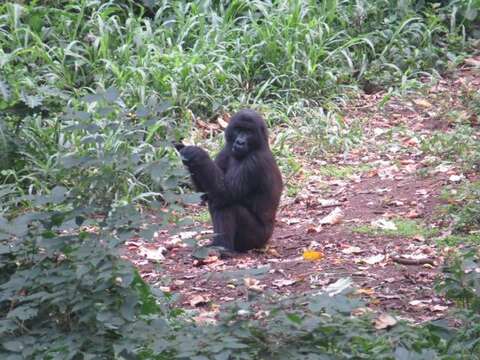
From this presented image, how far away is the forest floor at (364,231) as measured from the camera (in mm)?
6363

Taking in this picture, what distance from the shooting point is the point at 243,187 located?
776 centimetres

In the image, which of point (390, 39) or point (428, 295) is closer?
point (428, 295)

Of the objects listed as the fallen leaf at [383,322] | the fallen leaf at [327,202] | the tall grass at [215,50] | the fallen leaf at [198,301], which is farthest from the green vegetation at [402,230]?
the fallen leaf at [383,322]

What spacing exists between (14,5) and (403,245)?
18.4ft

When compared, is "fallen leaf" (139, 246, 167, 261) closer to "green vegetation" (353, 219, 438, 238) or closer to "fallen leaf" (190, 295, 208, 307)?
"fallen leaf" (190, 295, 208, 307)

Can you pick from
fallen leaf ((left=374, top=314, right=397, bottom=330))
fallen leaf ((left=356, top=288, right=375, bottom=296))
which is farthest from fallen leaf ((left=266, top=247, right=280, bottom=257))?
fallen leaf ((left=374, top=314, right=397, bottom=330))

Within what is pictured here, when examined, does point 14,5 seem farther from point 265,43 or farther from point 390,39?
point 390,39

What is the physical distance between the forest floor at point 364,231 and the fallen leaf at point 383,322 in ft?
1.93

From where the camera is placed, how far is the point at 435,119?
35.0 feet

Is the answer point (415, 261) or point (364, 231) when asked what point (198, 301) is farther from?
point (364, 231)

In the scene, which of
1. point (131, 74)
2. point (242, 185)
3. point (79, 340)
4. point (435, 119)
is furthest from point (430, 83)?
point (79, 340)

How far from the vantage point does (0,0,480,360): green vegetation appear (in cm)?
407

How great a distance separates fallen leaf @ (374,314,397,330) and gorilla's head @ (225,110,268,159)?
10.9 ft

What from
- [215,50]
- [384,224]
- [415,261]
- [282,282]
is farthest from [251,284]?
[215,50]
